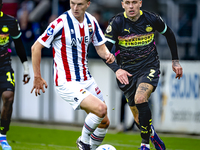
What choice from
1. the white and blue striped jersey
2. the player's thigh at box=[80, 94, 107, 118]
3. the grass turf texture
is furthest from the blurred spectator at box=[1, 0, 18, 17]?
the player's thigh at box=[80, 94, 107, 118]

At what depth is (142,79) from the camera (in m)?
6.22

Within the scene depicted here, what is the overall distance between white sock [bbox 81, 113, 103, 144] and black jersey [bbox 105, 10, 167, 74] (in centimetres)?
121

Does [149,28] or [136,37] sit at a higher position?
[149,28]

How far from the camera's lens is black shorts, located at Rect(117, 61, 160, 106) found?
622 centimetres

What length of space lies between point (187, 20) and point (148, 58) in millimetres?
7581

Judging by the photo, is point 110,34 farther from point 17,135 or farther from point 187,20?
point 187,20

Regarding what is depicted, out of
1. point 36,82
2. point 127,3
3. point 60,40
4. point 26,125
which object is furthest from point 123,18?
point 26,125

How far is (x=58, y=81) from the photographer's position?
5.78 m

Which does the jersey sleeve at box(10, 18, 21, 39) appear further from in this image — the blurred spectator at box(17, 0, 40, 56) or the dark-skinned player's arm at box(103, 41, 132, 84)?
the blurred spectator at box(17, 0, 40, 56)

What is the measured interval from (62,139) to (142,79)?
340 centimetres

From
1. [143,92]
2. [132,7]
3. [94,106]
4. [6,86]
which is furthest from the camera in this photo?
[6,86]

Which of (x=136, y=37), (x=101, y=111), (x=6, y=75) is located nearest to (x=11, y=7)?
(x=6, y=75)

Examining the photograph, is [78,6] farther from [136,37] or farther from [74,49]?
[136,37]

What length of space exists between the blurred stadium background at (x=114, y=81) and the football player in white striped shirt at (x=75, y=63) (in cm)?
416
